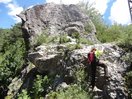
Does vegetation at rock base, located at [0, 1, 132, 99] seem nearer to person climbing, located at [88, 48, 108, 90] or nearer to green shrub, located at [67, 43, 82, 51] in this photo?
green shrub, located at [67, 43, 82, 51]

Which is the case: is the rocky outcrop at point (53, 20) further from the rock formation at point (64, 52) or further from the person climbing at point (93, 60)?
the person climbing at point (93, 60)

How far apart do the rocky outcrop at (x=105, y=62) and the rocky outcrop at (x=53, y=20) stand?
11.6 feet

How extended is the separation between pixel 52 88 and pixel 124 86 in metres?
4.49

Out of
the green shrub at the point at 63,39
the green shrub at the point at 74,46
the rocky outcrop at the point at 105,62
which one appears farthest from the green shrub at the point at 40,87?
the green shrub at the point at 63,39

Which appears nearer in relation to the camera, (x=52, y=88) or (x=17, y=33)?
(x=52, y=88)

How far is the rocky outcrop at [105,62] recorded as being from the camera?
17594 mm

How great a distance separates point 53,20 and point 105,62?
940 cm

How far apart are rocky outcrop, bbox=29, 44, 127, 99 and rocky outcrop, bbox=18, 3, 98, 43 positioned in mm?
3544

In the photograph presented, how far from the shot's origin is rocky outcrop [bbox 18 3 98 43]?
26.0 metres

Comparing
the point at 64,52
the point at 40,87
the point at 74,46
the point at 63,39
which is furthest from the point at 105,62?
the point at 63,39

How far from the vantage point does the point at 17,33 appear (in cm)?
4372

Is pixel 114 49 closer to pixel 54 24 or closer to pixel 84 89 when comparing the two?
pixel 84 89

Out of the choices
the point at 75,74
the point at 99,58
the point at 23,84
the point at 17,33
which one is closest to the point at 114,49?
the point at 99,58

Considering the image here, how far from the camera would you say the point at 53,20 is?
27.0 m
